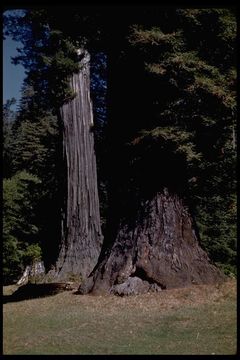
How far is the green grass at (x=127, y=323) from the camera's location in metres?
4.89

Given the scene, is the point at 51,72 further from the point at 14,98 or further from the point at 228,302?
the point at 14,98

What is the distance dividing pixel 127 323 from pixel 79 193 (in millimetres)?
5120

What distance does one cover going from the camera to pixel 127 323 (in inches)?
233

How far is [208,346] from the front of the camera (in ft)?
15.8

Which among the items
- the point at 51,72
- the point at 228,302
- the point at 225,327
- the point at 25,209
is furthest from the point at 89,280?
the point at 25,209

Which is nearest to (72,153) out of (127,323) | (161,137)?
(161,137)

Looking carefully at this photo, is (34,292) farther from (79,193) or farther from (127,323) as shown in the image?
(127,323)

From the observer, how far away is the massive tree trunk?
10.1 meters

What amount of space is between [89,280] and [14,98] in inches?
770

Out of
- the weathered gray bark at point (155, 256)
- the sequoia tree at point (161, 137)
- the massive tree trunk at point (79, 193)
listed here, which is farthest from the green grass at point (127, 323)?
the massive tree trunk at point (79, 193)

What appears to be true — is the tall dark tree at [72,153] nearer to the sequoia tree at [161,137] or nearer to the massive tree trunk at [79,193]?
the massive tree trunk at [79,193]

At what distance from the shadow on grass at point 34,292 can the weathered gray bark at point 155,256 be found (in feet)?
3.02

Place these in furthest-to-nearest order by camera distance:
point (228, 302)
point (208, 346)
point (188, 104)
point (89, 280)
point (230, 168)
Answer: point (230, 168) < point (89, 280) < point (188, 104) < point (228, 302) < point (208, 346)

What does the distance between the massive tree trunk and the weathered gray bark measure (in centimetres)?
226
